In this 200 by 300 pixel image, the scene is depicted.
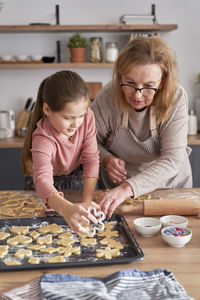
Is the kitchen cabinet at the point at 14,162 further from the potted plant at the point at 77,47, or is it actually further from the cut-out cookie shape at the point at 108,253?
the cut-out cookie shape at the point at 108,253

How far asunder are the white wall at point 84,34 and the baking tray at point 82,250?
234 cm

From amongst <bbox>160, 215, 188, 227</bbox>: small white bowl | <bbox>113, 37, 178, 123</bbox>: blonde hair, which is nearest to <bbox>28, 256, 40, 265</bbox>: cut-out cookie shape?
<bbox>160, 215, 188, 227</bbox>: small white bowl

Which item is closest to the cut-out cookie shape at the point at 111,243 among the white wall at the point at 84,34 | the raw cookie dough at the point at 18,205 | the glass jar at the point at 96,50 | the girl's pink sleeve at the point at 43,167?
the girl's pink sleeve at the point at 43,167

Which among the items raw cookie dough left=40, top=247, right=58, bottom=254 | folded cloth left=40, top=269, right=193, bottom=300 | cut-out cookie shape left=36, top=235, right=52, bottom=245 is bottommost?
cut-out cookie shape left=36, top=235, right=52, bottom=245

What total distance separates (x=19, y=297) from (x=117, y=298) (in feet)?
0.74

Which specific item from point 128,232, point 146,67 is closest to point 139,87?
point 146,67

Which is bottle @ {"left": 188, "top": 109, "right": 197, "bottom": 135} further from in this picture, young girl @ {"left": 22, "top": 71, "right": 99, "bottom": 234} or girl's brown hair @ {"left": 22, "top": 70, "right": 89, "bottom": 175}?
girl's brown hair @ {"left": 22, "top": 70, "right": 89, "bottom": 175}

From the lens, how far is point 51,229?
1.33m

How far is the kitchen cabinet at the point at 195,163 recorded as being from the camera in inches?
124

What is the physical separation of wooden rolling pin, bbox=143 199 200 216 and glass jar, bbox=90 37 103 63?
7.18ft

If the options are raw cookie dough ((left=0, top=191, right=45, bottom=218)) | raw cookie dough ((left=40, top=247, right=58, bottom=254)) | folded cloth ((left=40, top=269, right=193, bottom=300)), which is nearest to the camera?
folded cloth ((left=40, top=269, right=193, bottom=300))

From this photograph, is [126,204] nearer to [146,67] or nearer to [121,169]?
[121,169]

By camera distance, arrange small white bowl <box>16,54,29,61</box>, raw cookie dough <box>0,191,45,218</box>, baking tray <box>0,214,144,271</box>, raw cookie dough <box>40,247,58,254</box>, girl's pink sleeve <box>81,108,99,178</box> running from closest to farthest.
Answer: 1. baking tray <box>0,214,144,271</box>
2. raw cookie dough <box>40,247,58,254</box>
3. raw cookie dough <box>0,191,45,218</box>
4. girl's pink sleeve <box>81,108,99,178</box>
5. small white bowl <box>16,54,29,61</box>

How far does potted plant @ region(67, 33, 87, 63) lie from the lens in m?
3.37
